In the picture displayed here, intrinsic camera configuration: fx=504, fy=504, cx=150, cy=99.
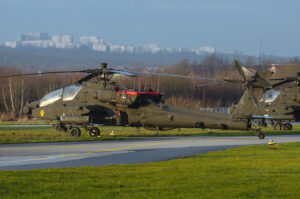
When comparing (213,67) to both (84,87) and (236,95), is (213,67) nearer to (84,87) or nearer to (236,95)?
(236,95)

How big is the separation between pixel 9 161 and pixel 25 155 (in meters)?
2.14

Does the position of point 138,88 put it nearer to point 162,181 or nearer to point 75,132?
point 75,132

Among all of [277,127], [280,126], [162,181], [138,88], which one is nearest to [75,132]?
[162,181]

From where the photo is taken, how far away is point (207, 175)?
13.0 metres

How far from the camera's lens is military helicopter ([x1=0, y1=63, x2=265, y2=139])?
27.9 metres

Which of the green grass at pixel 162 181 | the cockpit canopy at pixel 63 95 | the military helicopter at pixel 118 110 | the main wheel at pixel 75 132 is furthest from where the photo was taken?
the cockpit canopy at pixel 63 95

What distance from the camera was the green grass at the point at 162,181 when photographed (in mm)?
10352

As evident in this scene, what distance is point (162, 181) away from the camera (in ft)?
39.1

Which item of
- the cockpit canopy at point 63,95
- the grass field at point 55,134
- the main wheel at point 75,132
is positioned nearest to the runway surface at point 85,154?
the grass field at point 55,134

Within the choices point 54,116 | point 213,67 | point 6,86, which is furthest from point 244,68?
point 213,67

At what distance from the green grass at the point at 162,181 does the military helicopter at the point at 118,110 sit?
11770mm

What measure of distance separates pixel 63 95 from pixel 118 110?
11.2 ft

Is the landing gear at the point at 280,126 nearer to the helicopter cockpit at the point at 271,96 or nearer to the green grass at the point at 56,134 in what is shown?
the helicopter cockpit at the point at 271,96

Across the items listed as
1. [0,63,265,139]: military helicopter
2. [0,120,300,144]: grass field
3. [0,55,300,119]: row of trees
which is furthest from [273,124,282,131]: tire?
[0,63,265,139]: military helicopter
